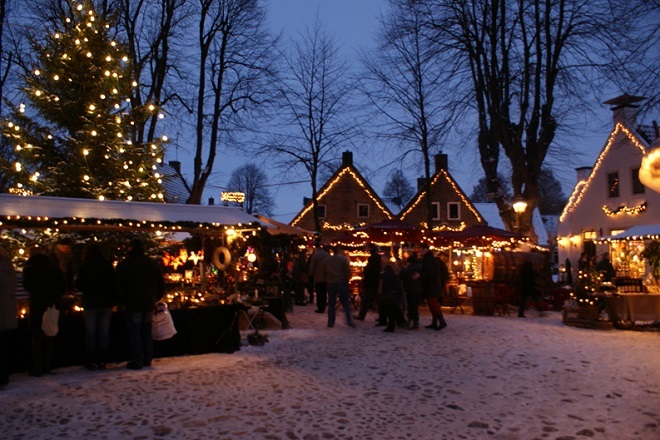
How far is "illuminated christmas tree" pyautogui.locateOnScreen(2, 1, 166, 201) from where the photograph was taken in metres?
15.1

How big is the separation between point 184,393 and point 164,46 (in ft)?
55.8

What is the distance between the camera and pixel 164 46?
2139 centimetres

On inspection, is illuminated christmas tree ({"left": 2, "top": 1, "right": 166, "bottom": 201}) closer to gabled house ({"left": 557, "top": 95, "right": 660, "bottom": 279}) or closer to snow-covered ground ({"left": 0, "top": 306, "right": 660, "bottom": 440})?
snow-covered ground ({"left": 0, "top": 306, "right": 660, "bottom": 440})

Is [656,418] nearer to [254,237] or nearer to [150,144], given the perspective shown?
[254,237]

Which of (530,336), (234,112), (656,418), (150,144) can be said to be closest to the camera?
(656,418)

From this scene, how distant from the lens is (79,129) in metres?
15.7

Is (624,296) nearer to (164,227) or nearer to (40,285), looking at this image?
(164,227)

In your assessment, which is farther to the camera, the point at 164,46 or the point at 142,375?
the point at 164,46

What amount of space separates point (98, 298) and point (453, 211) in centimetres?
3761

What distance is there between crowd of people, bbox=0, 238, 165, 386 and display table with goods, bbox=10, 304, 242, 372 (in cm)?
13

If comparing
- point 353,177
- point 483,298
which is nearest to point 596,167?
point 483,298

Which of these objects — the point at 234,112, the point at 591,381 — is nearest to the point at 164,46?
the point at 234,112

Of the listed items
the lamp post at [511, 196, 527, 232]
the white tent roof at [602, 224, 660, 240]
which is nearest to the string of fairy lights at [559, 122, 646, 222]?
the lamp post at [511, 196, 527, 232]

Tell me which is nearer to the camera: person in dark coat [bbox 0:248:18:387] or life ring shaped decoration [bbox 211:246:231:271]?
person in dark coat [bbox 0:248:18:387]
